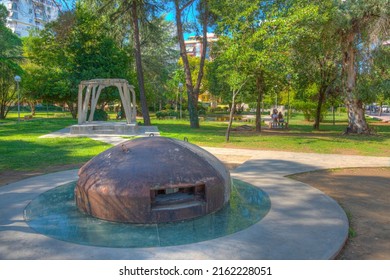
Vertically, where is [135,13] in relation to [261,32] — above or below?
above

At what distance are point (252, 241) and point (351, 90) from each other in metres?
18.7

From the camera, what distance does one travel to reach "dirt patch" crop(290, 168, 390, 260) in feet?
15.0

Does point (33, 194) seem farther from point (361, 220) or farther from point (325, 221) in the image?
point (361, 220)

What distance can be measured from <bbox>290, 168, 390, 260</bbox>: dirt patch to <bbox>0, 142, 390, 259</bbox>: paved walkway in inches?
9.6

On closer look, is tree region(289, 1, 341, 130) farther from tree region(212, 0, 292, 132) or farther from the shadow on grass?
the shadow on grass

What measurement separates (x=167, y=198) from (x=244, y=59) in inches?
422

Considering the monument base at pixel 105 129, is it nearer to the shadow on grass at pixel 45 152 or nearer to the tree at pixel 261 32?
the shadow on grass at pixel 45 152

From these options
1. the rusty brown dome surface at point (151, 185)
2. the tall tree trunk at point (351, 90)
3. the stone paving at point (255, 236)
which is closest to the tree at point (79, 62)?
the tall tree trunk at point (351, 90)

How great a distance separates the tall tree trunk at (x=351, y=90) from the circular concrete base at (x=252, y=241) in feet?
52.6

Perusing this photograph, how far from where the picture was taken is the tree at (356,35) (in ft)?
57.6

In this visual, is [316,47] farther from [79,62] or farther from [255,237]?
[79,62]

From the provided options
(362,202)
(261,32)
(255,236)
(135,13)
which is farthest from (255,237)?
(135,13)

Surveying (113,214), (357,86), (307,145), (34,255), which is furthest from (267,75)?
(34,255)

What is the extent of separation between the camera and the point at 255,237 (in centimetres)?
463
